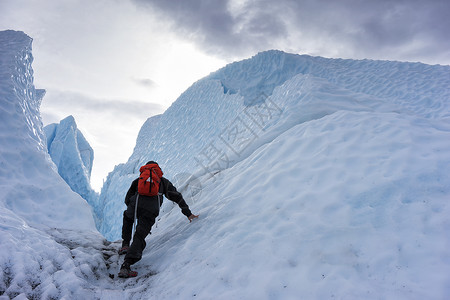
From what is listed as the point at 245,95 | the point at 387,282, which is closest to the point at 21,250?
the point at 387,282

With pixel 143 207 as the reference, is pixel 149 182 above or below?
above

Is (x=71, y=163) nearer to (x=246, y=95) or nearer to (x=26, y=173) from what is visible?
(x=246, y=95)

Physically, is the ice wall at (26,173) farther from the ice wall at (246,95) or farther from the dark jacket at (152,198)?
the ice wall at (246,95)

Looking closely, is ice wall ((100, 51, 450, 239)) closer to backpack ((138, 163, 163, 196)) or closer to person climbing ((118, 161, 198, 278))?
person climbing ((118, 161, 198, 278))

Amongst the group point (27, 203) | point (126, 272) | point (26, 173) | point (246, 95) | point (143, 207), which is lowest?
point (126, 272)

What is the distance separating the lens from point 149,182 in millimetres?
3021

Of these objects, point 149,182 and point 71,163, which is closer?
point 149,182

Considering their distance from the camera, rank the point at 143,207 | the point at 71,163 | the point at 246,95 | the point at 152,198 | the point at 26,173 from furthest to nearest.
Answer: the point at 71,163 < the point at 246,95 < the point at 26,173 < the point at 152,198 < the point at 143,207

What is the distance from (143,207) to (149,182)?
10.9 inches

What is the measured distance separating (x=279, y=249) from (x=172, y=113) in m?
11.3

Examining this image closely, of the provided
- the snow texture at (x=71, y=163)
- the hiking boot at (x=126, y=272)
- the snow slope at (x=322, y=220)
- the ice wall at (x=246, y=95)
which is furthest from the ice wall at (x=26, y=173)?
the snow texture at (x=71, y=163)

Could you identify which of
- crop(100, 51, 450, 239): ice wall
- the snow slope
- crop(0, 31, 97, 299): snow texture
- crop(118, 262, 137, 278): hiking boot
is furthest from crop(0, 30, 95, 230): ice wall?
crop(100, 51, 450, 239): ice wall

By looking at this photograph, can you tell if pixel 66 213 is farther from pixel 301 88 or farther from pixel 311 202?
pixel 301 88

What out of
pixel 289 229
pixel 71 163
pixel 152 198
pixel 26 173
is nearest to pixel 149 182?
pixel 152 198
